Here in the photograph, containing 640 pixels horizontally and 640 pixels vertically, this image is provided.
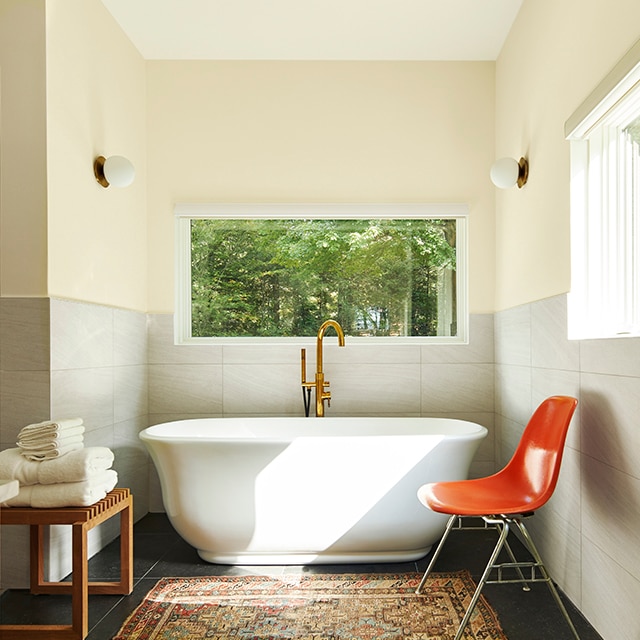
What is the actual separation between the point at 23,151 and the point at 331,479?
196 cm

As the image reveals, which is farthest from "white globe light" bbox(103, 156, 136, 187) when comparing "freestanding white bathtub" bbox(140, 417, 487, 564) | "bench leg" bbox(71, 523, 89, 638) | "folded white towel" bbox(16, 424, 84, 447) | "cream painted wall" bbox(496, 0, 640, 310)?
"cream painted wall" bbox(496, 0, 640, 310)

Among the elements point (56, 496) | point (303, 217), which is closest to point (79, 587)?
point (56, 496)

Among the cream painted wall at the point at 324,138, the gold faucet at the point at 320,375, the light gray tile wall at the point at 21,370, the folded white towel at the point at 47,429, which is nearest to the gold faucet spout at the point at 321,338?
the gold faucet at the point at 320,375

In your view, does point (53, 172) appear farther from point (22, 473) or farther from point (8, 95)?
point (22, 473)

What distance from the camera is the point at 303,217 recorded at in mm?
4184

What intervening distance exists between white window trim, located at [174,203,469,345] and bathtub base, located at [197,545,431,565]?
1.40 m

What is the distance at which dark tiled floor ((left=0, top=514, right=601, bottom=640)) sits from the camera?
8.25 feet

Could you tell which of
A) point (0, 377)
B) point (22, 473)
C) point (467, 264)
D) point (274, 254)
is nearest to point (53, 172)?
point (0, 377)

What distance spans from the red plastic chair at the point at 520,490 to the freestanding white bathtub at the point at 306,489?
0.68ft

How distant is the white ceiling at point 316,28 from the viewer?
3.52m

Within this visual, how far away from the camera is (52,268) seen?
293 cm

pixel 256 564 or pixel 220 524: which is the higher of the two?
pixel 220 524

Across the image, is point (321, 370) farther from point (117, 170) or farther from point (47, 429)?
point (47, 429)

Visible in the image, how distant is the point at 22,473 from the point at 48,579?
64 centimetres
